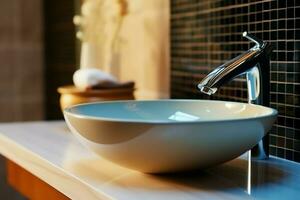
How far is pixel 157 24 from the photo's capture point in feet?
5.56

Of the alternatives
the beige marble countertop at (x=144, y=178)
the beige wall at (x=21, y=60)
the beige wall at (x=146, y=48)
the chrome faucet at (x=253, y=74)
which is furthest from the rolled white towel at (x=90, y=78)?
the beige wall at (x=21, y=60)

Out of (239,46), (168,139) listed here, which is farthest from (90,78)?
(168,139)

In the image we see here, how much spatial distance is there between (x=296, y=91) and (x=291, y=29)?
118 mm

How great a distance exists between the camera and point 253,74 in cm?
103

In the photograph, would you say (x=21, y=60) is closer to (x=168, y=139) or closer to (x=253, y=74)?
(x=253, y=74)

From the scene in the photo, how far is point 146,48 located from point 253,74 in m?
0.77

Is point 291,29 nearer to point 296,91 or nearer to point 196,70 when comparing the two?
point 296,91

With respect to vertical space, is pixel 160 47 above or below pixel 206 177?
above

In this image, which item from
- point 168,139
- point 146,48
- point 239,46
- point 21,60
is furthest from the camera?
point 21,60

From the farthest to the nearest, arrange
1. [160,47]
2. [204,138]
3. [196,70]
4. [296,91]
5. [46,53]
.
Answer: [46,53] < [160,47] < [196,70] < [296,91] < [204,138]

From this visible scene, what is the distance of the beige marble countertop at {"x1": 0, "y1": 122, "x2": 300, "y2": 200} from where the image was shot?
0.79 metres

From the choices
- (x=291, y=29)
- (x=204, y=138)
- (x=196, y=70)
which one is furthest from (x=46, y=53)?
(x=204, y=138)

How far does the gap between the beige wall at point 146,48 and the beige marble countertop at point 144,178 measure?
1.87ft

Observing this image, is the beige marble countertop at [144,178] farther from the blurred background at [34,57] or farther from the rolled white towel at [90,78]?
the blurred background at [34,57]
